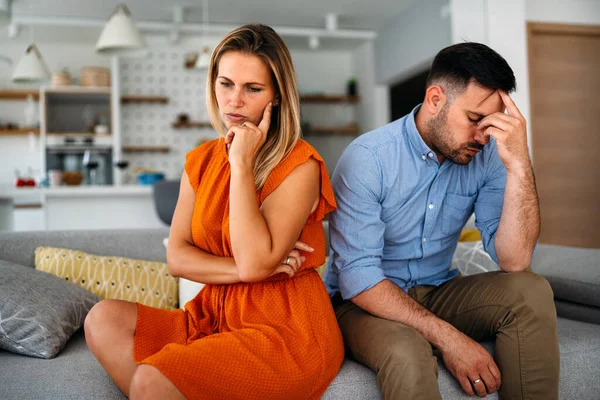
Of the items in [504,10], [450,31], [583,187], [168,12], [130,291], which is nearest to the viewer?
[130,291]

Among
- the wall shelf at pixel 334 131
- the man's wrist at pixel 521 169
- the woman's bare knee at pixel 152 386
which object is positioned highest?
the wall shelf at pixel 334 131

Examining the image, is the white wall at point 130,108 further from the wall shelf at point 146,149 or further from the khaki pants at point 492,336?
the khaki pants at point 492,336

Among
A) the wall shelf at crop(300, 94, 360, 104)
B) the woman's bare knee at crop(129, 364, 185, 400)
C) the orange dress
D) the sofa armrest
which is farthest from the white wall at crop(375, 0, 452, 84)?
the woman's bare knee at crop(129, 364, 185, 400)

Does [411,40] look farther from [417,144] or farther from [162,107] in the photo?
[417,144]

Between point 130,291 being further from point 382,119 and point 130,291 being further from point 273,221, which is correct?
point 382,119

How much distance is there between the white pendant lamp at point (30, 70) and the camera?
562 centimetres

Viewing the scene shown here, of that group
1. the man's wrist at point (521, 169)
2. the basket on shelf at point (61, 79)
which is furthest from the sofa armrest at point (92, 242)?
the basket on shelf at point (61, 79)

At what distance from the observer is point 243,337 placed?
1.29 metres

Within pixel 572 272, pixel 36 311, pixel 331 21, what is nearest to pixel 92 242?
pixel 36 311

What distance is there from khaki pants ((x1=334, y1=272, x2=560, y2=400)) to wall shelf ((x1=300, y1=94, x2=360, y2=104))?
7107 mm

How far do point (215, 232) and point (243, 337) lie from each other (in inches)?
11.8

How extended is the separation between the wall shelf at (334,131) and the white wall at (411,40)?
831 mm

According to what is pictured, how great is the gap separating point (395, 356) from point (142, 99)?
6967 millimetres

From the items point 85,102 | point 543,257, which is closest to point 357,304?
point 543,257
